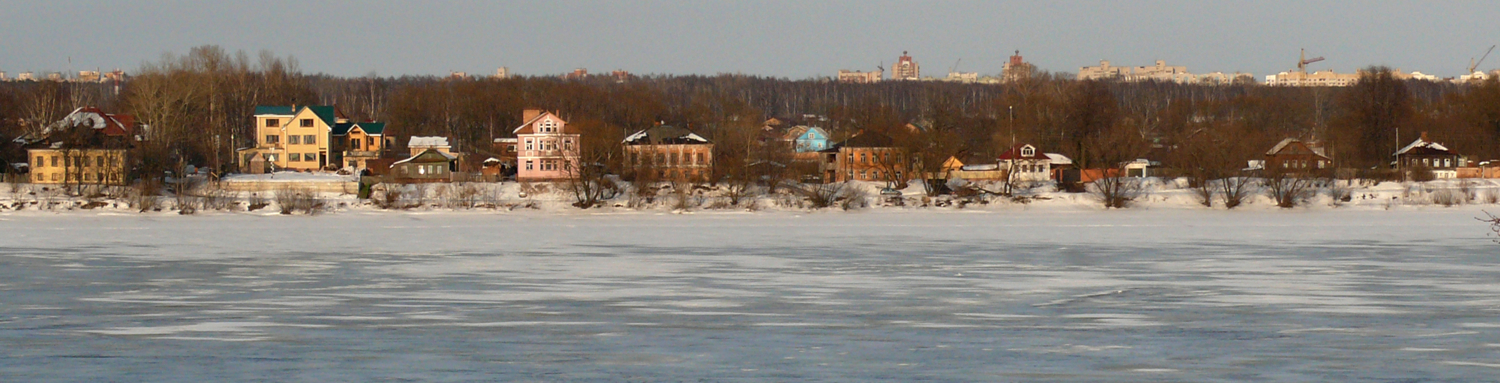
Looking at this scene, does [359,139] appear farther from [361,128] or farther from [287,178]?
[287,178]

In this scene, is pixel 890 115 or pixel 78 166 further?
pixel 890 115

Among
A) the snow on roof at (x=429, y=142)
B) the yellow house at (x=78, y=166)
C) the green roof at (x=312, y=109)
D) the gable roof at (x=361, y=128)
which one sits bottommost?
the yellow house at (x=78, y=166)

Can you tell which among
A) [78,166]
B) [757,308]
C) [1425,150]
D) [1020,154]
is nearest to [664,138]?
[1020,154]

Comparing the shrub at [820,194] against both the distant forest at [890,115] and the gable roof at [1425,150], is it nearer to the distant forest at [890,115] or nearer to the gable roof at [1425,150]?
the distant forest at [890,115]

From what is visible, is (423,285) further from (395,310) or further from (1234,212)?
(1234,212)

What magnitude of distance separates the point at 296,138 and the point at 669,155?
25.3 m

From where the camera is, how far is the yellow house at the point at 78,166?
48.9m

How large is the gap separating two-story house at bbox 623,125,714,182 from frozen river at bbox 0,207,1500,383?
2387 centimetres

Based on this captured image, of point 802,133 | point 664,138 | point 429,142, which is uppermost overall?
point 802,133

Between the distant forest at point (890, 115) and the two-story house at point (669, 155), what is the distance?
5.71ft

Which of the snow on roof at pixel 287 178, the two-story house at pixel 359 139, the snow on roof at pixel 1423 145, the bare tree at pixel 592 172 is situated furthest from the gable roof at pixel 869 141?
the snow on roof at pixel 1423 145

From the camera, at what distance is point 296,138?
231ft

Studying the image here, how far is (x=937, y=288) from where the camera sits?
1523cm

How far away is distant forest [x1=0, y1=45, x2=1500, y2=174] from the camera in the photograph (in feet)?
199
